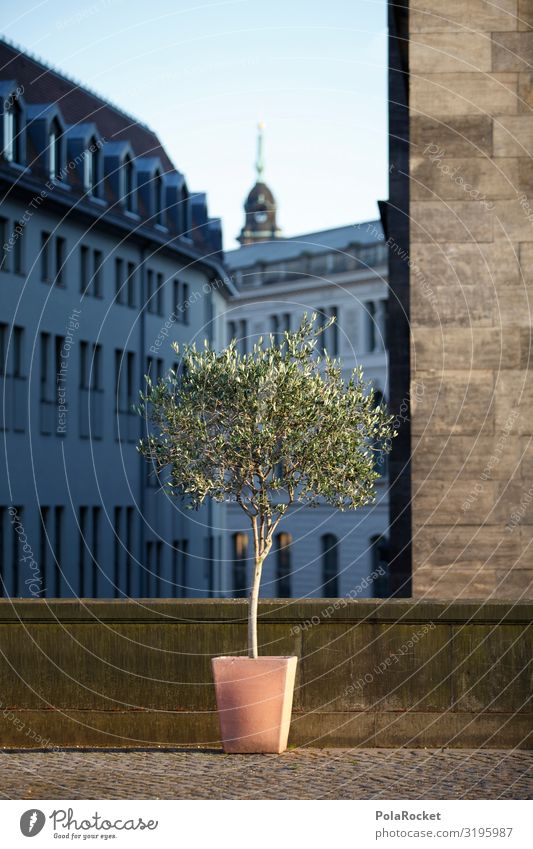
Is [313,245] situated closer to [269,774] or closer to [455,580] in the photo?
[455,580]

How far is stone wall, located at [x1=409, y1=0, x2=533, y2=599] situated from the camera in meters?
14.1

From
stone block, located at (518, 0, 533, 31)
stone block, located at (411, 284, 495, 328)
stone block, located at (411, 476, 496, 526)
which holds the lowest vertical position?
stone block, located at (411, 476, 496, 526)

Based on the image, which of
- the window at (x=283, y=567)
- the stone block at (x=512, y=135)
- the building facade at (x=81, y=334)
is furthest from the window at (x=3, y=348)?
the window at (x=283, y=567)

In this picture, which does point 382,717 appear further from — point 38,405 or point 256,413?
point 38,405

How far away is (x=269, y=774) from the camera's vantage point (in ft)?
36.9

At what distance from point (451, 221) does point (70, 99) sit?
45886 mm

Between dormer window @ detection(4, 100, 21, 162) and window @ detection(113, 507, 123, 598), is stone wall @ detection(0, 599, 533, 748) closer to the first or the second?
dormer window @ detection(4, 100, 21, 162)

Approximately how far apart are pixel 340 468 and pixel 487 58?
461 centimetres

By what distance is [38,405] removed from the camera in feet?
159

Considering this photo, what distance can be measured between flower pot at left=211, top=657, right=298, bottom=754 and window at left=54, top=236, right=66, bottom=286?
39.4m

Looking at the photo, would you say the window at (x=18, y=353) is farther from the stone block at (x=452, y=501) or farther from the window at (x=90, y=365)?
the stone block at (x=452, y=501)

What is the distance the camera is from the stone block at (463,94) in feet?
47.4

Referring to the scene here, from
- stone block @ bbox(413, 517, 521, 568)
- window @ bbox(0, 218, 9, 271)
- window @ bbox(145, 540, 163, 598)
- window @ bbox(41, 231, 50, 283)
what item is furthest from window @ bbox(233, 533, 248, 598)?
stone block @ bbox(413, 517, 521, 568)

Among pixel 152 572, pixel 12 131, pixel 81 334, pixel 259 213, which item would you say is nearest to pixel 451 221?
pixel 12 131
